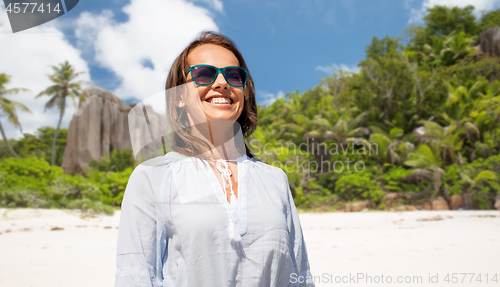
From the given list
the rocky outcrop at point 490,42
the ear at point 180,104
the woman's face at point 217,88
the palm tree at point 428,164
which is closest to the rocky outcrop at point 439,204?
the palm tree at point 428,164

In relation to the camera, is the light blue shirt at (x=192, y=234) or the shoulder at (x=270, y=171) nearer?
the light blue shirt at (x=192, y=234)

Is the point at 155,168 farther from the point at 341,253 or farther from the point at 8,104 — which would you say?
the point at 8,104

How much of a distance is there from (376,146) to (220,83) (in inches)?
576

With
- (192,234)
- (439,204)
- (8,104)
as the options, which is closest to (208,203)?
(192,234)

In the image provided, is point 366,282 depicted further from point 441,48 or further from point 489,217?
point 441,48

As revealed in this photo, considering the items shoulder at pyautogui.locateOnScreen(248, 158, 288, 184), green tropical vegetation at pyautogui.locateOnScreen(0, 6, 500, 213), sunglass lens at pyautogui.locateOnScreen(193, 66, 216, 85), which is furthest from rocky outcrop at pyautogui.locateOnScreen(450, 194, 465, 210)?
sunglass lens at pyautogui.locateOnScreen(193, 66, 216, 85)

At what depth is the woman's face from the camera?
964 mm

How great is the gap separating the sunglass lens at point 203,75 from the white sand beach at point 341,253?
3.13 metres

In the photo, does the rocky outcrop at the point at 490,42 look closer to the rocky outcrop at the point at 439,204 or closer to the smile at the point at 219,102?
the rocky outcrop at the point at 439,204

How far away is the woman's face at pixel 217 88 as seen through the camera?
964 mm

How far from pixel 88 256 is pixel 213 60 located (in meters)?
4.56

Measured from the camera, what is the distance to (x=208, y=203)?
86 cm

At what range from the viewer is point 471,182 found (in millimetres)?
10969

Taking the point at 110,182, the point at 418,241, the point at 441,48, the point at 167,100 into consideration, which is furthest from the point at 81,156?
the point at 441,48
